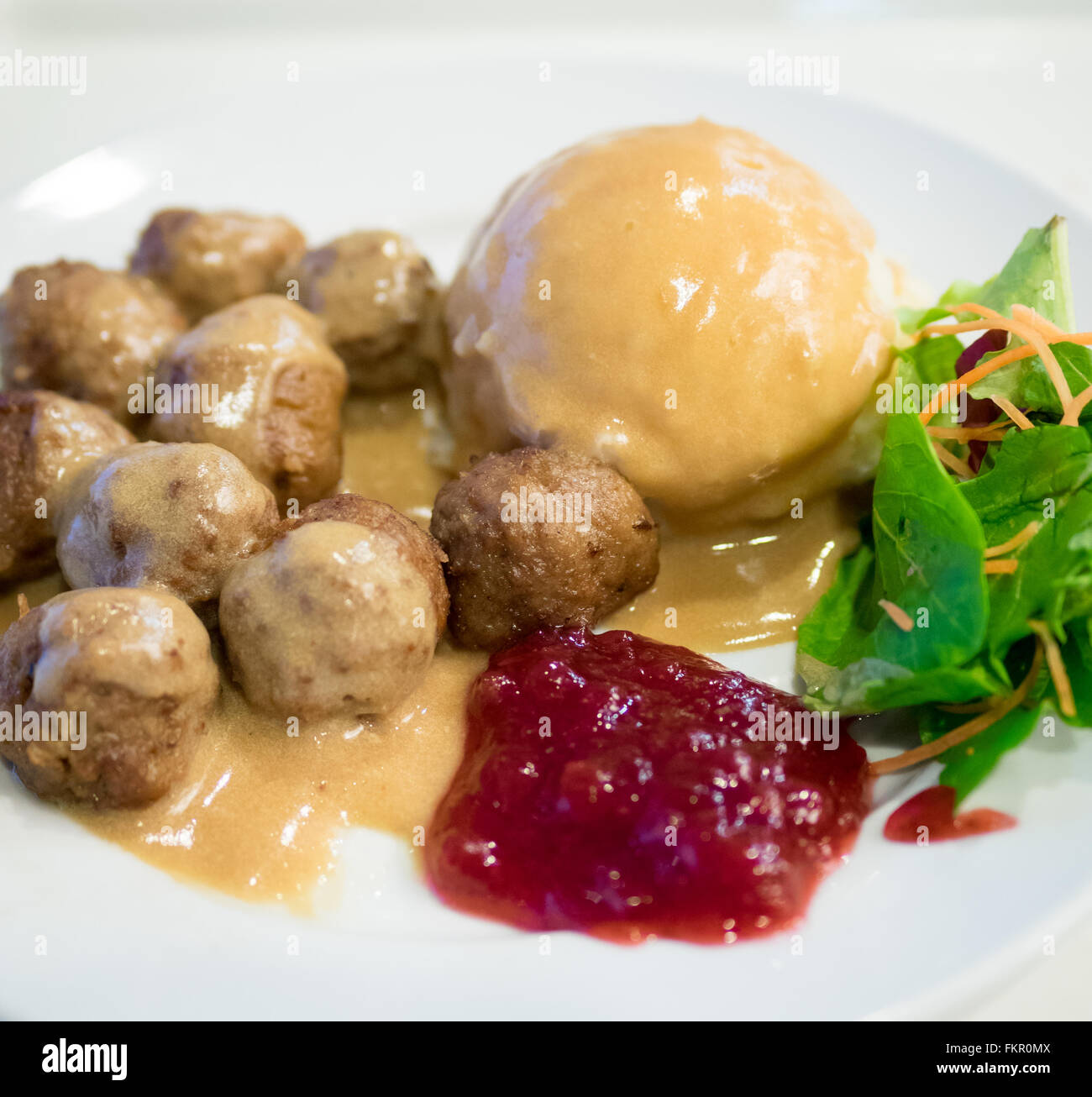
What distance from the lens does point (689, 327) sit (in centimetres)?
292

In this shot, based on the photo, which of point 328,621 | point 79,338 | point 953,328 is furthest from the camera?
point 79,338

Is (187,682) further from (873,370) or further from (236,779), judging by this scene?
(873,370)

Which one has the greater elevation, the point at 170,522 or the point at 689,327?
the point at 689,327

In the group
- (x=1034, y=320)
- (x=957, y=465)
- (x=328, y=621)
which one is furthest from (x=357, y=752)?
(x=1034, y=320)

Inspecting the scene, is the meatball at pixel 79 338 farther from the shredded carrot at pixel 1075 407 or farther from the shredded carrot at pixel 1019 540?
the shredded carrot at pixel 1075 407

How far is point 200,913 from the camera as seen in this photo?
2.25m

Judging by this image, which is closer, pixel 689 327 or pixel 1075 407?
pixel 1075 407

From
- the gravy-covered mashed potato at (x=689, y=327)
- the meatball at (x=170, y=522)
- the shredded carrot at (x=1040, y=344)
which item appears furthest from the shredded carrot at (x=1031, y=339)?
the meatball at (x=170, y=522)

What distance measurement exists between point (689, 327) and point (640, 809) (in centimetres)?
140

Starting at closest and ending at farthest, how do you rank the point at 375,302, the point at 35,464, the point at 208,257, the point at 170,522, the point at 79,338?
the point at 170,522
the point at 35,464
the point at 79,338
the point at 375,302
the point at 208,257

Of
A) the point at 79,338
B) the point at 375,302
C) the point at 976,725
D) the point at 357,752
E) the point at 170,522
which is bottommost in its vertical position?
the point at 357,752

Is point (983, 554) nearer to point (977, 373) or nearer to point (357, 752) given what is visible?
point (977, 373)

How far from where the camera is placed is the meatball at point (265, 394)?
2988 millimetres
